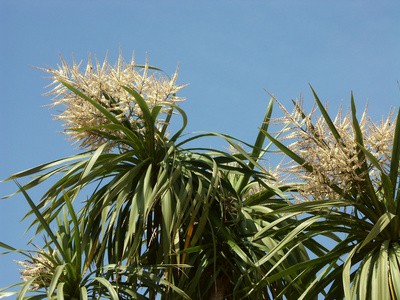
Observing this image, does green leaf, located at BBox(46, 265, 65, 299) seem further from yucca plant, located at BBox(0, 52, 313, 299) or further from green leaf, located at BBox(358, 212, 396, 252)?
green leaf, located at BBox(358, 212, 396, 252)

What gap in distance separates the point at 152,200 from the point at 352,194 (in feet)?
4.15

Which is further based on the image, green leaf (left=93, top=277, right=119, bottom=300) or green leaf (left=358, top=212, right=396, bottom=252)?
green leaf (left=93, top=277, right=119, bottom=300)

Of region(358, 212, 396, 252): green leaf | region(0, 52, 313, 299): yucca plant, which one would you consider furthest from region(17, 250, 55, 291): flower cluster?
region(358, 212, 396, 252): green leaf

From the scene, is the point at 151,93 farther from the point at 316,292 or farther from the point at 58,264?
the point at 316,292

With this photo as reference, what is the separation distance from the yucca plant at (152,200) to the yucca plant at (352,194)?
0.44m

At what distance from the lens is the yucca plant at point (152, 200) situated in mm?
6203

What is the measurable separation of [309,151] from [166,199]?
3.70 ft

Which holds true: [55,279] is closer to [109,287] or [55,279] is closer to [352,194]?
[109,287]

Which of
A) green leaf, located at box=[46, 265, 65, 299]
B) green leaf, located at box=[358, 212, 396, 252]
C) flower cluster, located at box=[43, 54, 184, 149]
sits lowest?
green leaf, located at box=[358, 212, 396, 252]

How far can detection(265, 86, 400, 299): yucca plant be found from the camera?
5508mm

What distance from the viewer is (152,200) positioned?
240 inches

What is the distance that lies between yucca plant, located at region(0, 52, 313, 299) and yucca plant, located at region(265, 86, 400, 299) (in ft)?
1.43

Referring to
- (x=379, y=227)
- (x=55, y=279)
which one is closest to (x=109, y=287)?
(x=55, y=279)

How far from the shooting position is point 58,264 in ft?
20.9
